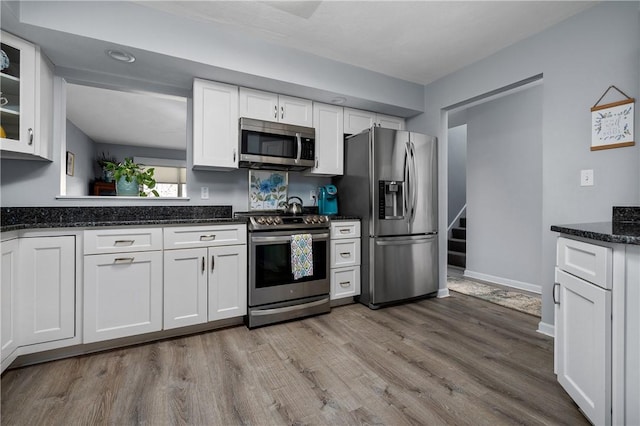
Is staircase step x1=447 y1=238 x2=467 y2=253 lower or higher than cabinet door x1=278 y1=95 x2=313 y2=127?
lower

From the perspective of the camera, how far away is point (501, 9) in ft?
7.20

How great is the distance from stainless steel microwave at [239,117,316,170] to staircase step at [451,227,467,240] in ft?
11.4

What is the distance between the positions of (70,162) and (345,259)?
2.58 m

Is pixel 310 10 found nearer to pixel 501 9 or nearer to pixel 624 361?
pixel 501 9

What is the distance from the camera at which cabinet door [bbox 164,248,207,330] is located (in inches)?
88.3

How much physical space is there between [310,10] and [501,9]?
4.65ft

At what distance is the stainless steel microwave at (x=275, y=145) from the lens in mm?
2725

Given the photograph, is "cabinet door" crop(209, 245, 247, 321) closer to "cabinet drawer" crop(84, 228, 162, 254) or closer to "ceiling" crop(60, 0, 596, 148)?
"cabinet drawer" crop(84, 228, 162, 254)

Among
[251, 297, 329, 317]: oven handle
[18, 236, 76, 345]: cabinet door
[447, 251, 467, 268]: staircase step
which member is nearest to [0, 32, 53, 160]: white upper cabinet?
[18, 236, 76, 345]: cabinet door

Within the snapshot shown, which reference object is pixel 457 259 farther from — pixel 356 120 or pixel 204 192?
pixel 204 192

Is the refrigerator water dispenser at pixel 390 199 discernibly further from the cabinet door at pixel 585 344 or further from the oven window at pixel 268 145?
the cabinet door at pixel 585 344

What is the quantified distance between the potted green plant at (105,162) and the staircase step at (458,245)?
484 centimetres

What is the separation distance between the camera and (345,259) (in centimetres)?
309

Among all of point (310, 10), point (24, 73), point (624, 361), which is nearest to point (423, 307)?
point (624, 361)
